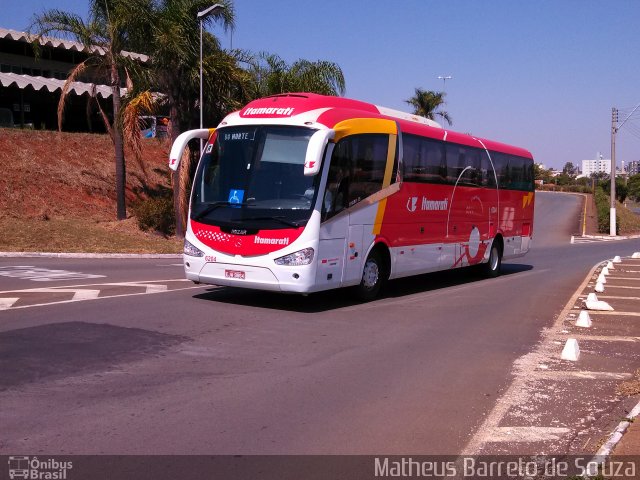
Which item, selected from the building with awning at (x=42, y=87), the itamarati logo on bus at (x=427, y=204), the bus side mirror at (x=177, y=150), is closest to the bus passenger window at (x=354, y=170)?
the itamarati logo on bus at (x=427, y=204)

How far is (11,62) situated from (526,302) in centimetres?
3787

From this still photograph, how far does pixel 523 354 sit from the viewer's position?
9398 millimetres

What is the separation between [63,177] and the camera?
3134 cm

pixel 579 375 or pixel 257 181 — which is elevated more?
pixel 257 181

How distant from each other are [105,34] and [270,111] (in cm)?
1640

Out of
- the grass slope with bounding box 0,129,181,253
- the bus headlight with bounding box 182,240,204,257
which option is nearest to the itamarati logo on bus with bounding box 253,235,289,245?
the bus headlight with bounding box 182,240,204,257

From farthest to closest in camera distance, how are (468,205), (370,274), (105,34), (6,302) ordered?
(105,34) < (468,205) < (370,274) < (6,302)

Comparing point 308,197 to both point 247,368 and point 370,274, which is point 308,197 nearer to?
point 370,274

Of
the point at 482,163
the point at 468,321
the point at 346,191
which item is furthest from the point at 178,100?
the point at 468,321

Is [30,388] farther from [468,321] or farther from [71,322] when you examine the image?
[468,321]

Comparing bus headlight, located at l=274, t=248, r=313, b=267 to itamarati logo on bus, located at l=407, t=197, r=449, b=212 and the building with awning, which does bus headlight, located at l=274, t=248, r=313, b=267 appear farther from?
the building with awning

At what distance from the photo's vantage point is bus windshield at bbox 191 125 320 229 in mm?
11375

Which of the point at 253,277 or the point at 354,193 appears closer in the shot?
the point at 253,277

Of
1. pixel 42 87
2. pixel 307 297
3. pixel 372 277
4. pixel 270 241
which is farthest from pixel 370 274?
pixel 42 87
